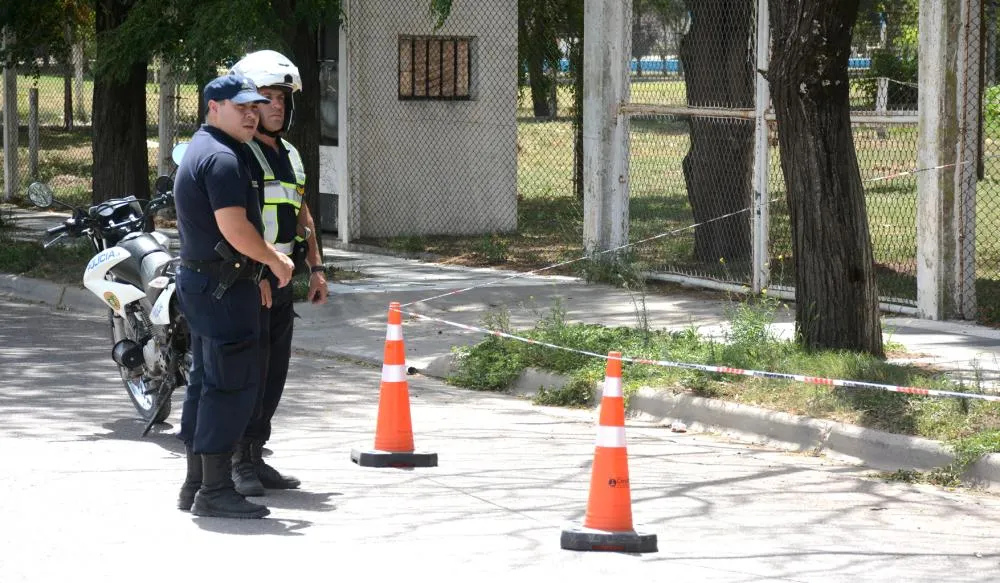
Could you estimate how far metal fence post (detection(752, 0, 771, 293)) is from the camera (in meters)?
12.2

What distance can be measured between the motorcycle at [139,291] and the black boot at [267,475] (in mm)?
1281

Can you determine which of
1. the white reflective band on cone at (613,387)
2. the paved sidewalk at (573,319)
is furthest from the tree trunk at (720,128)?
the white reflective band on cone at (613,387)

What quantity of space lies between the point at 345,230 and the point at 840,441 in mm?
9752

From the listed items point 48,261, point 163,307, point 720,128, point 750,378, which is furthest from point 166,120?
point 750,378

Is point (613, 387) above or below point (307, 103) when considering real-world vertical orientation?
below

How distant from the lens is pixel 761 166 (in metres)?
12.3

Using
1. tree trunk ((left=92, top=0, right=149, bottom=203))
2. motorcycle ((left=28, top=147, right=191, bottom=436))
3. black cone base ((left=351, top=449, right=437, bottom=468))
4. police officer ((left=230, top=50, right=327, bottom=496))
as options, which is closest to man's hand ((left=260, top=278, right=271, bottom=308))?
police officer ((left=230, top=50, right=327, bottom=496))

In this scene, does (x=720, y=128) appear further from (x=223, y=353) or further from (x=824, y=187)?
(x=223, y=353)

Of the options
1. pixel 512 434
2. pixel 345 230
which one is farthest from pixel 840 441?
pixel 345 230

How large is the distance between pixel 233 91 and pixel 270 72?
35 centimetres

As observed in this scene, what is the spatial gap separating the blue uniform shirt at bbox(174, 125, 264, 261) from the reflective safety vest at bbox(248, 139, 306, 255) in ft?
0.90

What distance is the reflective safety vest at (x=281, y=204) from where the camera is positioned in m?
6.86

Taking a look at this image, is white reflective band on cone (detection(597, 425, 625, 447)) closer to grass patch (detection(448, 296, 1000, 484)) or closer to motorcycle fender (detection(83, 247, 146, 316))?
grass patch (detection(448, 296, 1000, 484))

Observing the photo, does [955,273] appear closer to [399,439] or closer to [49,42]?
[399,439]
